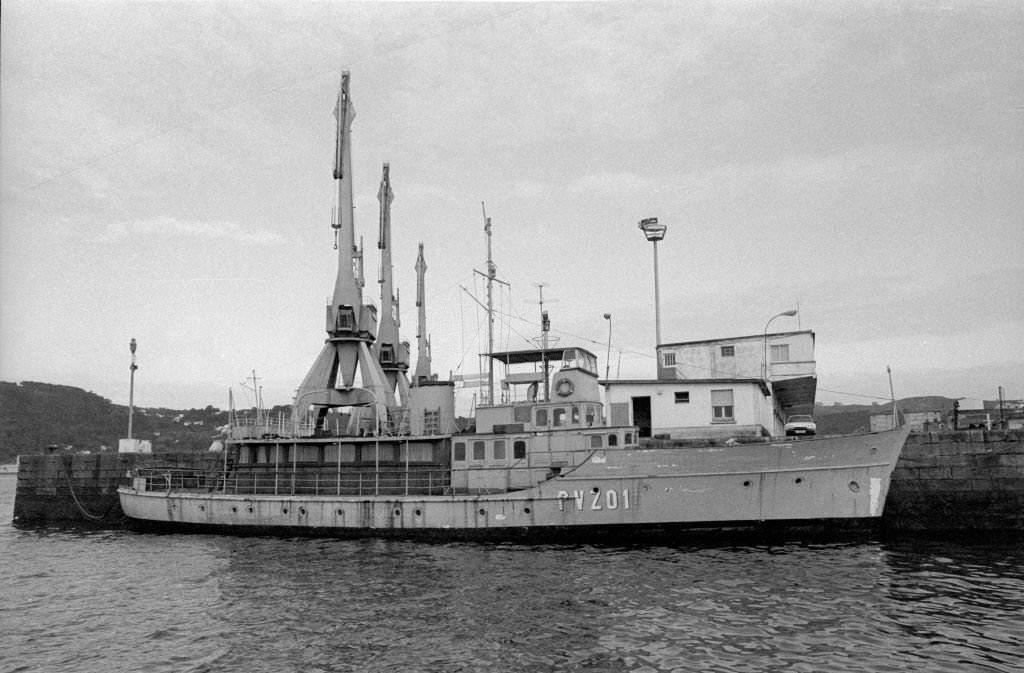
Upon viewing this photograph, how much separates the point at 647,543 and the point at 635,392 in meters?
7.33

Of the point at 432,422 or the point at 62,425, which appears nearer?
the point at 432,422

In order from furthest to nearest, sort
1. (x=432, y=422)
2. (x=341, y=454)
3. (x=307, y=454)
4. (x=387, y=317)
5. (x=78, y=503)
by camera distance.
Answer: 1. (x=387, y=317)
2. (x=78, y=503)
3. (x=307, y=454)
4. (x=341, y=454)
5. (x=432, y=422)

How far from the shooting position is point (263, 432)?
105ft

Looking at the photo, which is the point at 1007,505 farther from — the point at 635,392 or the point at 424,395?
the point at 424,395

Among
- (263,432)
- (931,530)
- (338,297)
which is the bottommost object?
(931,530)

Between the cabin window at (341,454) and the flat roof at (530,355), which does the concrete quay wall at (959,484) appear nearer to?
the flat roof at (530,355)

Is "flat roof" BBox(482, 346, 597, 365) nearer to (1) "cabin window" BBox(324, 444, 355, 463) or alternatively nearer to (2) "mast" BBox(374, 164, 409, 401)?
→ (1) "cabin window" BBox(324, 444, 355, 463)

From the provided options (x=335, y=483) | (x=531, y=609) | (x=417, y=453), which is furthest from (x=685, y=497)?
(x=335, y=483)

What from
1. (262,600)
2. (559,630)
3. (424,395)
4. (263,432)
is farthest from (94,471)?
(559,630)

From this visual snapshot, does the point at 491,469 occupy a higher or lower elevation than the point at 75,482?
higher

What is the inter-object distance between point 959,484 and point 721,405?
31.4 ft

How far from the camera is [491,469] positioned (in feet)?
87.1

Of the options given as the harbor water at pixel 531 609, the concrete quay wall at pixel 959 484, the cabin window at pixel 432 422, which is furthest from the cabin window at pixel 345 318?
the concrete quay wall at pixel 959 484

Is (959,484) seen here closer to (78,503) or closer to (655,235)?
(655,235)
